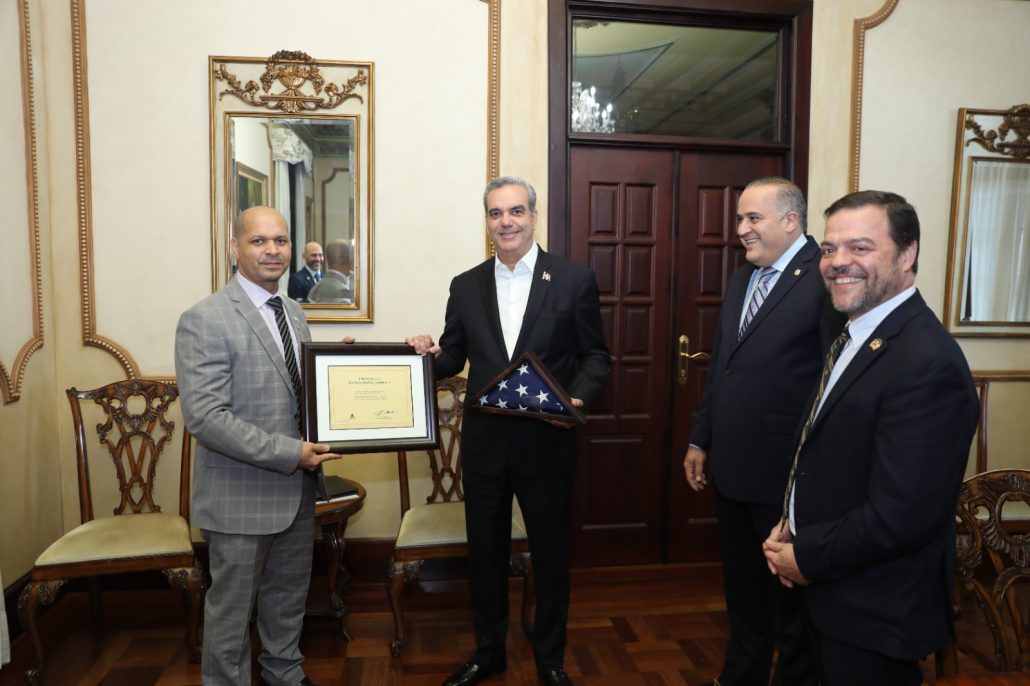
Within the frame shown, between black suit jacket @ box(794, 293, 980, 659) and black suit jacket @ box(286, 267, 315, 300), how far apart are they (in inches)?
104

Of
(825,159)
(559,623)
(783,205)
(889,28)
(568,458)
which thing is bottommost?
(559,623)

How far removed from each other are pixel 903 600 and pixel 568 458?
1.26 meters

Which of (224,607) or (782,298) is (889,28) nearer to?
(782,298)

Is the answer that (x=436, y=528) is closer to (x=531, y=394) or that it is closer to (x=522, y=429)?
(x=522, y=429)

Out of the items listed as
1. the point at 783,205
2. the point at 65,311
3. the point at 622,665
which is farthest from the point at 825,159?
the point at 65,311

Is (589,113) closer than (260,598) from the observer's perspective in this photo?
No

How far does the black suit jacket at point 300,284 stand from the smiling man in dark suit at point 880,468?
2602 mm

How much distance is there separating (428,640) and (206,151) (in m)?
2.55

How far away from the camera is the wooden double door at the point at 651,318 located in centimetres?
379

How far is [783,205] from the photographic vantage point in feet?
7.29

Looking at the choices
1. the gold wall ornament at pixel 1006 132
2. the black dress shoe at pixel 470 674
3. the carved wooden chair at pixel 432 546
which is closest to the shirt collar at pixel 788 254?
the carved wooden chair at pixel 432 546

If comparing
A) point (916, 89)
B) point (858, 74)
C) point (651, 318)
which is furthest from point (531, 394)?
point (916, 89)

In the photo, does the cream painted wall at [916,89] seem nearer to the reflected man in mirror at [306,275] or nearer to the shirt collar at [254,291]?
the reflected man in mirror at [306,275]

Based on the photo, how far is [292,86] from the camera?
11.2ft
